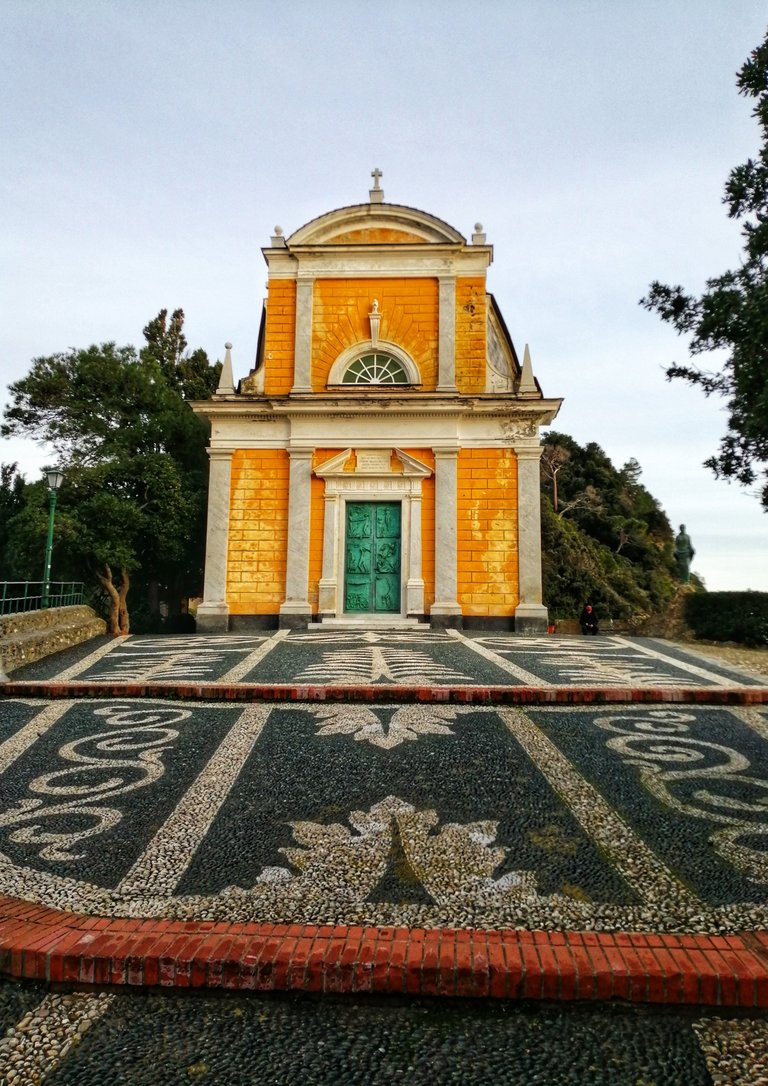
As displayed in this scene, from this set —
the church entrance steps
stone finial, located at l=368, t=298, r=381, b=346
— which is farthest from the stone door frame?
stone finial, located at l=368, t=298, r=381, b=346

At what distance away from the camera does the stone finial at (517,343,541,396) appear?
1462 centimetres

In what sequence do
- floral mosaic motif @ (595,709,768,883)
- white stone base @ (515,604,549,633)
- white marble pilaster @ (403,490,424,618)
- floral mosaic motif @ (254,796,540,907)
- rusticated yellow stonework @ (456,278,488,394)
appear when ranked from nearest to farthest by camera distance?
floral mosaic motif @ (254,796,540,907) < floral mosaic motif @ (595,709,768,883) < white stone base @ (515,604,549,633) < white marble pilaster @ (403,490,424,618) < rusticated yellow stonework @ (456,278,488,394)

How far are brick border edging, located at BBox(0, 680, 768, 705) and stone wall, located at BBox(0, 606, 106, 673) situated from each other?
260 cm

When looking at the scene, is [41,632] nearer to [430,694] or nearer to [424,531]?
[430,694]

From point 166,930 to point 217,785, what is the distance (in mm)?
1583

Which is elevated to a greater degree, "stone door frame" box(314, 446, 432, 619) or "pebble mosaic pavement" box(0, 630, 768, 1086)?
"stone door frame" box(314, 446, 432, 619)

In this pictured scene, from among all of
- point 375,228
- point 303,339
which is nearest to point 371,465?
point 303,339

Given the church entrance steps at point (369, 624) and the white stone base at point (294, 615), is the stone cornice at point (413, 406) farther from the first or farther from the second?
the church entrance steps at point (369, 624)

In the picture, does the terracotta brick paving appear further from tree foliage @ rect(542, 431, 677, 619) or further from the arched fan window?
tree foliage @ rect(542, 431, 677, 619)

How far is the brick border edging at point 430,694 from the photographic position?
222 inches

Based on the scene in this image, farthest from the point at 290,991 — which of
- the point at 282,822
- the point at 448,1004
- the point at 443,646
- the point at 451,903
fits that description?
the point at 443,646

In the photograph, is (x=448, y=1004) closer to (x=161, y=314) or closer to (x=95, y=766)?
(x=95, y=766)

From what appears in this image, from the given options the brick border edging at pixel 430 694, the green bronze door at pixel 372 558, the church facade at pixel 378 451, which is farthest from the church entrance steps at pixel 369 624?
the brick border edging at pixel 430 694

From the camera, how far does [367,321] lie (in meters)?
15.3
